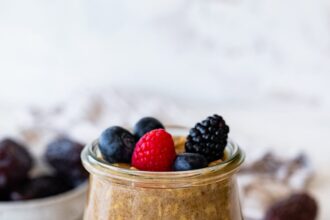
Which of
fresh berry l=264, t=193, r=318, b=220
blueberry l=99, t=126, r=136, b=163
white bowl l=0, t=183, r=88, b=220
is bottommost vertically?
white bowl l=0, t=183, r=88, b=220

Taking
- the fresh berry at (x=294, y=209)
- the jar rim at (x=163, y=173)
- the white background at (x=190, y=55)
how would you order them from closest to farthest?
the jar rim at (x=163, y=173)
the fresh berry at (x=294, y=209)
the white background at (x=190, y=55)

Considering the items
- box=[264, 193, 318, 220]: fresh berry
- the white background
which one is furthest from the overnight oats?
the white background

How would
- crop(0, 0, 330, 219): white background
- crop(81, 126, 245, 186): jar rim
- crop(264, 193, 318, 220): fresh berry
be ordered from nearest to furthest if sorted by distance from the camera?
1. crop(81, 126, 245, 186): jar rim
2. crop(264, 193, 318, 220): fresh berry
3. crop(0, 0, 330, 219): white background

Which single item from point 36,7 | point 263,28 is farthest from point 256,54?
point 36,7

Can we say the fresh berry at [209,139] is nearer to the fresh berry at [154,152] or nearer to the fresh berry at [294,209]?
the fresh berry at [154,152]

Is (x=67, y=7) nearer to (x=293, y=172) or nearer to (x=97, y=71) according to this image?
(x=97, y=71)

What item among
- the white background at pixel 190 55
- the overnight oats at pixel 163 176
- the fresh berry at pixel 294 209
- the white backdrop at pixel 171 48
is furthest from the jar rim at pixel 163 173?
the white backdrop at pixel 171 48

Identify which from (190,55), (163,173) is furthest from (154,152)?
(190,55)

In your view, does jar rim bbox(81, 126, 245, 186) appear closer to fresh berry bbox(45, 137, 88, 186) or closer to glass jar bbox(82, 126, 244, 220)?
glass jar bbox(82, 126, 244, 220)
